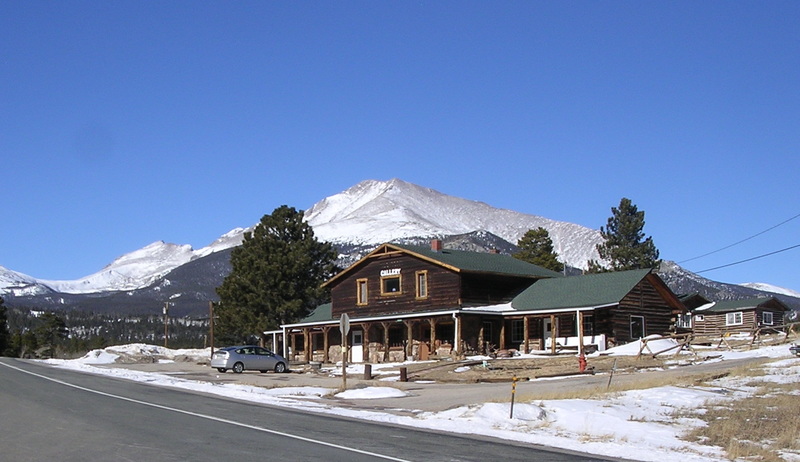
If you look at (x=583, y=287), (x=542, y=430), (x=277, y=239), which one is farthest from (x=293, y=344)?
(x=542, y=430)

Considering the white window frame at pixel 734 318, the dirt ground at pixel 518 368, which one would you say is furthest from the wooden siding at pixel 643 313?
the white window frame at pixel 734 318

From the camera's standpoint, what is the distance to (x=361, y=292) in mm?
57000

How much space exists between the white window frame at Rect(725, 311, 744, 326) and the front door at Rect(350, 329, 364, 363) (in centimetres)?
4393

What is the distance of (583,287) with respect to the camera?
5122cm

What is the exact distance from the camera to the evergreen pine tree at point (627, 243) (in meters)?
77.9

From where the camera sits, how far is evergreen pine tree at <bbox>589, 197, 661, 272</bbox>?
77.9 meters

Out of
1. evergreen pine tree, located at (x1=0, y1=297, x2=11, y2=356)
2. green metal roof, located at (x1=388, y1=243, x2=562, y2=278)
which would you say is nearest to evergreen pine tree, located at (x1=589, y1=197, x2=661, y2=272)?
green metal roof, located at (x1=388, y1=243, x2=562, y2=278)

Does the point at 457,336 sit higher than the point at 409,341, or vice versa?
the point at 457,336

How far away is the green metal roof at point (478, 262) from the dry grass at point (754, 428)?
29112mm

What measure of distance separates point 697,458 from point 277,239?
2249 inches

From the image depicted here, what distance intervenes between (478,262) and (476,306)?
159 inches

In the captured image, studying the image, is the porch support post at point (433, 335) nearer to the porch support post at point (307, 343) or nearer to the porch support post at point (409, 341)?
the porch support post at point (409, 341)

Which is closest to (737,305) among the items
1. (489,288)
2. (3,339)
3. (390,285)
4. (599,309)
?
(489,288)

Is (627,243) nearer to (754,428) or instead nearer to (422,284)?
(422,284)
